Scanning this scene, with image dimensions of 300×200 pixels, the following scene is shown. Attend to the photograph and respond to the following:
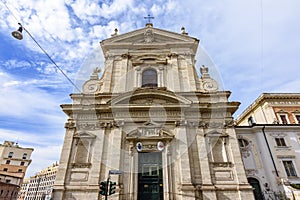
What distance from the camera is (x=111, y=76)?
60.0 feet

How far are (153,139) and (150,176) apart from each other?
8.01ft

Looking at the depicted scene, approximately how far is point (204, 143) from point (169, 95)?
4304 mm

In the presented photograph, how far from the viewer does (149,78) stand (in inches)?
745

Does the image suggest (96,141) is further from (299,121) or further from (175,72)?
(299,121)

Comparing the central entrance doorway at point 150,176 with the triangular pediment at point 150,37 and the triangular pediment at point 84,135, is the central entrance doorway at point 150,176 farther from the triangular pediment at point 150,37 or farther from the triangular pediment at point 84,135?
the triangular pediment at point 150,37

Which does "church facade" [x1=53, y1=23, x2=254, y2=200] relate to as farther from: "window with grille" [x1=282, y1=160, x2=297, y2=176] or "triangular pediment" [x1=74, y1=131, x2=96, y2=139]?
"window with grille" [x1=282, y1=160, x2=297, y2=176]

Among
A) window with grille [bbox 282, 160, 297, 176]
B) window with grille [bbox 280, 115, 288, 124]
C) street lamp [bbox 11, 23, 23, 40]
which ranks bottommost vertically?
window with grille [bbox 282, 160, 297, 176]

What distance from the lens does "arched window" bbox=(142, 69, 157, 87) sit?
60.6 ft

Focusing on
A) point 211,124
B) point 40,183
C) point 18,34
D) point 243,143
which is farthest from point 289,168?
point 40,183

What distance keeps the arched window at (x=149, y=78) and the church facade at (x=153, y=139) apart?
0.33ft

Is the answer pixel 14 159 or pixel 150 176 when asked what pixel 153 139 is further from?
pixel 14 159

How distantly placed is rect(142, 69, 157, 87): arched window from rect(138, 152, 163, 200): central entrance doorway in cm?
649

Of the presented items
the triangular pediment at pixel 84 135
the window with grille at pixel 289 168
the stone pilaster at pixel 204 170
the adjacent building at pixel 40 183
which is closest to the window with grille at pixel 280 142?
the window with grille at pixel 289 168

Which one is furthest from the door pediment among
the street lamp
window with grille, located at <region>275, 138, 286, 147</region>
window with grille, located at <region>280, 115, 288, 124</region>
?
window with grille, located at <region>280, 115, 288, 124</region>
